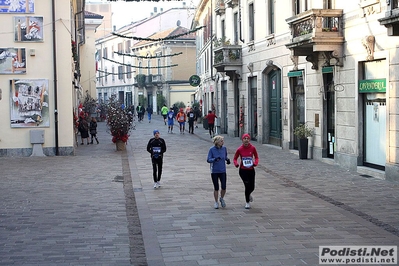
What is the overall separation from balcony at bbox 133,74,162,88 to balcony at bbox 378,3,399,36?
5746 centimetres

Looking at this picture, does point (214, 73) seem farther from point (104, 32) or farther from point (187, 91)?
point (104, 32)

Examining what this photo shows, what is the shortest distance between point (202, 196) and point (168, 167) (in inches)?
229

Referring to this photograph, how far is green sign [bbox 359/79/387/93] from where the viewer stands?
51.7 feet

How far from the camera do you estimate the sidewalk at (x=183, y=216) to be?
8.38 meters

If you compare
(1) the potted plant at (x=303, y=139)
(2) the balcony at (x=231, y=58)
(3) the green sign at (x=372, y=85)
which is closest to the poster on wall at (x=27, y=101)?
(1) the potted plant at (x=303, y=139)

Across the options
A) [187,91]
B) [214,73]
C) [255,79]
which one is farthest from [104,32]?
[255,79]

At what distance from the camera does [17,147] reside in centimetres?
2253

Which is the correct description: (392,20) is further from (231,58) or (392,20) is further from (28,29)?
(231,58)

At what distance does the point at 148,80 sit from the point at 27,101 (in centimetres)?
5136

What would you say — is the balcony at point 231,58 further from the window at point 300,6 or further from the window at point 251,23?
the window at point 300,6

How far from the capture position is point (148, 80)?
241 ft

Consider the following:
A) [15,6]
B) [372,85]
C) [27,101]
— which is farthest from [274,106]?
[15,6]

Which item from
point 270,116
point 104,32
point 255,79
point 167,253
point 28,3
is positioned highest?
point 104,32

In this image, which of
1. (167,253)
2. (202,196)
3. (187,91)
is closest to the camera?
(167,253)
